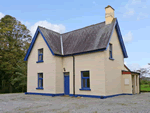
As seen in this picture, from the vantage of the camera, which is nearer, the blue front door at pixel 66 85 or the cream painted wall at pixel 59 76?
the cream painted wall at pixel 59 76

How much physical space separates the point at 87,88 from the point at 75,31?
7995mm

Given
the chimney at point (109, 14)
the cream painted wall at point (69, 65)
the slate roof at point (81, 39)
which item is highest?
the chimney at point (109, 14)

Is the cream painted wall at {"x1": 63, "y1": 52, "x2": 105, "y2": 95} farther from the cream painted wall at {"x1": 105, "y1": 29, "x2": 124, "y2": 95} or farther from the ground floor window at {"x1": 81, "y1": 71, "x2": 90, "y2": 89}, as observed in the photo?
the cream painted wall at {"x1": 105, "y1": 29, "x2": 124, "y2": 95}

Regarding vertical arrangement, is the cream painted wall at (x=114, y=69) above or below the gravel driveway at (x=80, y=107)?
above

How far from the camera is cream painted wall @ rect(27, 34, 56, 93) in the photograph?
18109 millimetres

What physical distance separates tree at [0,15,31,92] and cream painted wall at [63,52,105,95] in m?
17.1

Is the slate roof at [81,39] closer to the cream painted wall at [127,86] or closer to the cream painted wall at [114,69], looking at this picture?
the cream painted wall at [114,69]

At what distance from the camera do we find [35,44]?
20.5 metres

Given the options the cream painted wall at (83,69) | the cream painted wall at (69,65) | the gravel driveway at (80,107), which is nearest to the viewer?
the gravel driveway at (80,107)

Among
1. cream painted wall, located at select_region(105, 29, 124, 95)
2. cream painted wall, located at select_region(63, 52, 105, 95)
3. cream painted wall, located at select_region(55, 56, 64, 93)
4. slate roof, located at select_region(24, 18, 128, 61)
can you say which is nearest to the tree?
slate roof, located at select_region(24, 18, 128, 61)

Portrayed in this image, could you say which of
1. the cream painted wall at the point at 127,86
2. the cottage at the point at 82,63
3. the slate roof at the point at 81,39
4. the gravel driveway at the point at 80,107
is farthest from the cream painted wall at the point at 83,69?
the gravel driveway at the point at 80,107

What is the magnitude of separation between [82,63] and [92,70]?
1425 mm

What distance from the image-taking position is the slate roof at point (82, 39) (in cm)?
1666

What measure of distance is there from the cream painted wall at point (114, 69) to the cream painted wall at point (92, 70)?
56 centimetres
